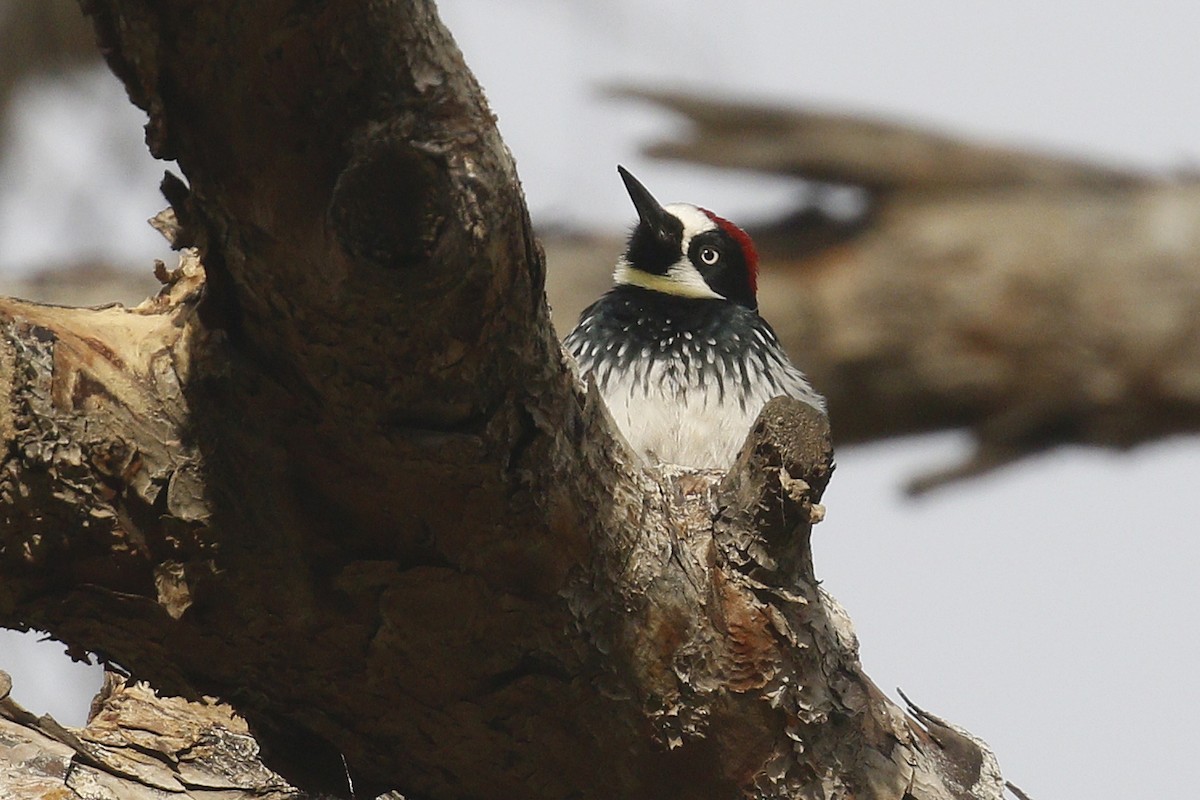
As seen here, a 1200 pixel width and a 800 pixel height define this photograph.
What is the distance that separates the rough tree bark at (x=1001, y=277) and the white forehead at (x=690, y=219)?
1.56 feet

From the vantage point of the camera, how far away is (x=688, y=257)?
449 cm

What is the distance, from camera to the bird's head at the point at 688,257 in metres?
4.40

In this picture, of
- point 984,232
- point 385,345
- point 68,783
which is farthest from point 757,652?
point 984,232

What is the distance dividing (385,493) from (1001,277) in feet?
9.09

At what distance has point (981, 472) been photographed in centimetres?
401

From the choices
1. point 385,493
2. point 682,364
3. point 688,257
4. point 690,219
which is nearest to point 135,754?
point 385,493

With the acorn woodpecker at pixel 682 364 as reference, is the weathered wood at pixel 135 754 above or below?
below

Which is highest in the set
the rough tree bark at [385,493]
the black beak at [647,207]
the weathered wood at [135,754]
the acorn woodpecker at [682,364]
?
the black beak at [647,207]

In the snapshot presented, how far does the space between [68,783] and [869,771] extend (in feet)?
4.87

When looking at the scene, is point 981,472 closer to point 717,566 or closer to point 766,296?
point 766,296

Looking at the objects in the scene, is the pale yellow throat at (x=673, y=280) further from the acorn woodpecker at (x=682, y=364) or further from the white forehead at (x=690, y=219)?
the white forehead at (x=690, y=219)

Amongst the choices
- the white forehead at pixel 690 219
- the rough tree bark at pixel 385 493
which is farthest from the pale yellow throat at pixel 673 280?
the rough tree bark at pixel 385 493

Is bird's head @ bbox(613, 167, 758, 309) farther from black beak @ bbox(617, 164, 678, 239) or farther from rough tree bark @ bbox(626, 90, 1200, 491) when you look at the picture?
rough tree bark @ bbox(626, 90, 1200, 491)

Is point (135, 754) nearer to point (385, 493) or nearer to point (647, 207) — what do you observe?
point (385, 493)
